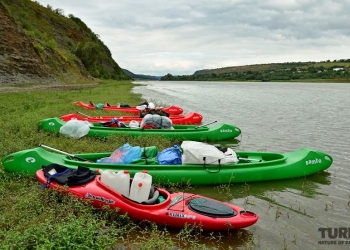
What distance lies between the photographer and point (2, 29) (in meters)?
27.8

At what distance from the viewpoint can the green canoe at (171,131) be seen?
1078 centimetres

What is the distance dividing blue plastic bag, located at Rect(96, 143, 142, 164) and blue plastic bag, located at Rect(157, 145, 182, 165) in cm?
50

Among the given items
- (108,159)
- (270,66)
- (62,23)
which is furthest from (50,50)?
(270,66)

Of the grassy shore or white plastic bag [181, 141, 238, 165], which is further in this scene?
white plastic bag [181, 141, 238, 165]

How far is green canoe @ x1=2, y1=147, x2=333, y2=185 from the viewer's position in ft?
22.3

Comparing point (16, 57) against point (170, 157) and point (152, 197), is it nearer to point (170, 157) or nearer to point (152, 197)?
point (170, 157)

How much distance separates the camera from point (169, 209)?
5.28 metres

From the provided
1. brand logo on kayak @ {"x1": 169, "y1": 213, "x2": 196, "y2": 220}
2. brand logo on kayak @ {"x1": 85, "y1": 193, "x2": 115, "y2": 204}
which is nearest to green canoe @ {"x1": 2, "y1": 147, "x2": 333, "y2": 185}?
brand logo on kayak @ {"x1": 85, "y1": 193, "x2": 115, "y2": 204}

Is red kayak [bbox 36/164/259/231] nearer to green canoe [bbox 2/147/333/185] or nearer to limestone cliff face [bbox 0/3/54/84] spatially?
green canoe [bbox 2/147/333/185]

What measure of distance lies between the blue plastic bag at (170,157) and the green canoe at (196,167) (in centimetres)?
19

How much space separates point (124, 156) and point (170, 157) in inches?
39.9

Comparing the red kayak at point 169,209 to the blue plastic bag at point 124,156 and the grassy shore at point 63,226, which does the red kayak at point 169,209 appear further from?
the blue plastic bag at point 124,156

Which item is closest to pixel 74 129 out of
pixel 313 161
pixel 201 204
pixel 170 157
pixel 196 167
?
pixel 170 157

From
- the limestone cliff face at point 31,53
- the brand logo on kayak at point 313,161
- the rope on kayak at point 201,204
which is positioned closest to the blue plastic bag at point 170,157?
the rope on kayak at point 201,204
